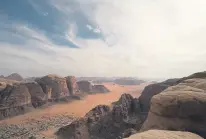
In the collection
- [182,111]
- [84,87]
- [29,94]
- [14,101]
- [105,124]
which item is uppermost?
[182,111]

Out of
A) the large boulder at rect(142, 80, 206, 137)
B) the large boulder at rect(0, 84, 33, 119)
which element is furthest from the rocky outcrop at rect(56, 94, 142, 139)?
the large boulder at rect(0, 84, 33, 119)

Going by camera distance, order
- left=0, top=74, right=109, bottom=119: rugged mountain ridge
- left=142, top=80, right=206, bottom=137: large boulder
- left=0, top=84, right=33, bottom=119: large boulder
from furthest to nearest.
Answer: left=0, top=74, right=109, bottom=119: rugged mountain ridge → left=0, top=84, right=33, bottom=119: large boulder → left=142, top=80, right=206, bottom=137: large boulder

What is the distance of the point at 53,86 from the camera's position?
7425cm

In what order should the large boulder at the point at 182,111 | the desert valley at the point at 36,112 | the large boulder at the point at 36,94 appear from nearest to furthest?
the large boulder at the point at 182,111, the desert valley at the point at 36,112, the large boulder at the point at 36,94

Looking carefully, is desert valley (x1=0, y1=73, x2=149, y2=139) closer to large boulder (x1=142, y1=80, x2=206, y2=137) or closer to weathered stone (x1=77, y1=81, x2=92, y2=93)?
large boulder (x1=142, y1=80, x2=206, y2=137)

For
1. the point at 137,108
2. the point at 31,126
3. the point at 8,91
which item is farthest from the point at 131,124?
the point at 8,91

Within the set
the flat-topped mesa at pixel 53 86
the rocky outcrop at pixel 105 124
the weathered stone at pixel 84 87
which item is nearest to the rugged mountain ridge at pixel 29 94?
the flat-topped mesa at pixel 53 86

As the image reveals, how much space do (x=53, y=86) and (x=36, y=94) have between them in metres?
9.43

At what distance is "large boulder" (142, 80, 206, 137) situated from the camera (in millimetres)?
18427

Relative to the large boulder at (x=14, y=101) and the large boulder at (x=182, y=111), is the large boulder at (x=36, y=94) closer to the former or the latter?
the large boulder at (x=14, y=101)

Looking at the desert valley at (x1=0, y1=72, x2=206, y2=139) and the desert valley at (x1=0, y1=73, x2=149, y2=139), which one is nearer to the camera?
the desert valley at (x1=0, y1=72, x2=206, y2=139)

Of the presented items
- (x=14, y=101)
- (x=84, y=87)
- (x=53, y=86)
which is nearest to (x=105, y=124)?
(x=14, y=101)

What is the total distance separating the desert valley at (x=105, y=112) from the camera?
1864 cm

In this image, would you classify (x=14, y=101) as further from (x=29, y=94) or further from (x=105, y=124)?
(x=105, y=124)
